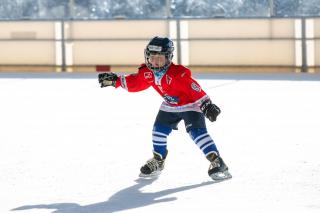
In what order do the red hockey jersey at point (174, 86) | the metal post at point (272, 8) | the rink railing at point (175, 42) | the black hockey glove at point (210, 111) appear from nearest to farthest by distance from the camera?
1. the black hockey glove at point (210, 111)
2. the red hockey jersey at point (174, 86)
3. the rink railing at point (175, 42)
4. the metal post at point (272, 8)

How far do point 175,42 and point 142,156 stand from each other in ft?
34.3

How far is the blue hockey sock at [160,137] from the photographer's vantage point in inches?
209

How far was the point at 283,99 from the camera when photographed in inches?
405

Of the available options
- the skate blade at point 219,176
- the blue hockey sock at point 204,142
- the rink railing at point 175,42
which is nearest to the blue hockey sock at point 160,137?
the blue hockey sock at point 204,142

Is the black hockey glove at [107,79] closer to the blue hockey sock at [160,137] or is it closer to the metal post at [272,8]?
the blue hockey sock at [160,137]

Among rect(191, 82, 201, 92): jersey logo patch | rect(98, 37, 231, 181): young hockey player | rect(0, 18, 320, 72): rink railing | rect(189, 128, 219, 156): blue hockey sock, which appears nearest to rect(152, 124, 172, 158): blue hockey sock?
rect(98, 37, 231, 181): young hockey player

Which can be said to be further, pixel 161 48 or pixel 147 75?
pixel 147 75

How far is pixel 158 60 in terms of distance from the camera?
197 inches

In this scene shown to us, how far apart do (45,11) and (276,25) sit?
498 centimetres

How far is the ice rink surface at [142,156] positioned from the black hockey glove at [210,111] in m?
0.40

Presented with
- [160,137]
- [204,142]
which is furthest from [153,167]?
[204,142]

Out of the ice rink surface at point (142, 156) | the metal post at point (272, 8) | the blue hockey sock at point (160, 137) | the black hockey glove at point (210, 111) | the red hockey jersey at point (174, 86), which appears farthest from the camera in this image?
the metal post at point (272, 8)

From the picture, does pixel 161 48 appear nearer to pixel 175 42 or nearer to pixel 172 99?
pixel 172 99

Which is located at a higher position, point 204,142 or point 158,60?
point 158,60
